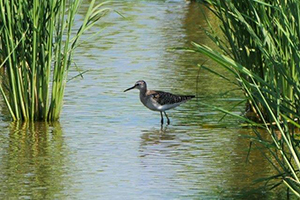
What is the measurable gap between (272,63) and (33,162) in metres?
3.11

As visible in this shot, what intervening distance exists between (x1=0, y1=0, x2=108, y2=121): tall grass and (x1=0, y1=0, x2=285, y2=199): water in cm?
20

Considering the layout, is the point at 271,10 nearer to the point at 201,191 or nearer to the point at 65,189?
the point at 201,191

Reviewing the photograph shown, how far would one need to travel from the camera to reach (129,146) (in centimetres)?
932

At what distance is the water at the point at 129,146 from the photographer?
757cm

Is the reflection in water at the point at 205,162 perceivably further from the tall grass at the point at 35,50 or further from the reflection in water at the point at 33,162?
the tall grass at the point at 35,50

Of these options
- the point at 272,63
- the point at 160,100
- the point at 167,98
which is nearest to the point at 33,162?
the point at 160,100

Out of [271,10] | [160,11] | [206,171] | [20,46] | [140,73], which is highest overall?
[271,10]

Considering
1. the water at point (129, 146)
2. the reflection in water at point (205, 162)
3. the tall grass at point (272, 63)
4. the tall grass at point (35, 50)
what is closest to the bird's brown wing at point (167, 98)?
the water at point (129, 146)

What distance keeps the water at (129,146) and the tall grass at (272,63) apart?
1.55 feet

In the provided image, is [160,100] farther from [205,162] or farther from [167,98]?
[205,162]

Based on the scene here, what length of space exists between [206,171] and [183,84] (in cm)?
468

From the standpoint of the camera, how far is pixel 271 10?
8625 millimetres

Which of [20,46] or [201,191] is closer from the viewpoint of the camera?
[201,191]

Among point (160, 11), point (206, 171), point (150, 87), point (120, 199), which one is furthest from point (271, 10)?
point (160, 11)
